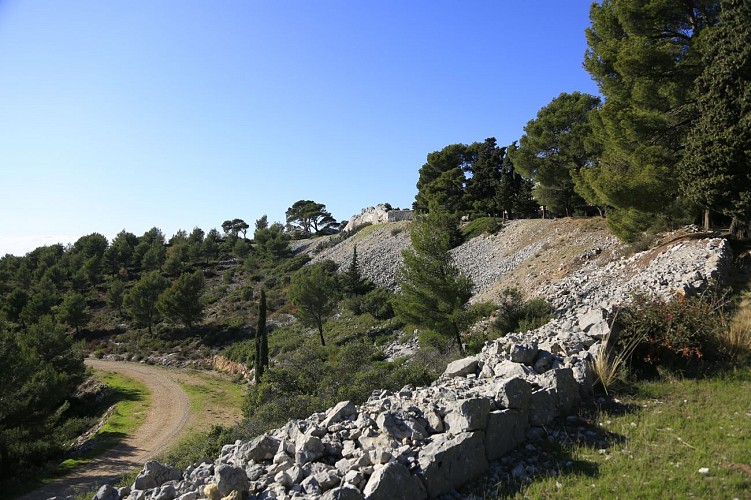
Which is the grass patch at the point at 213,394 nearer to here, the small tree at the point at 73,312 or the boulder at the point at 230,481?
the boulder at the point at 230,481

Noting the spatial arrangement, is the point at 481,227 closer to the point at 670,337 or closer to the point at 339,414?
the point at 670,337

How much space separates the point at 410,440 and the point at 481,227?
4063cm

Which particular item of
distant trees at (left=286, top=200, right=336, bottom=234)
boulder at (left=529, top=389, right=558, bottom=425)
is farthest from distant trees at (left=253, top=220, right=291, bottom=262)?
boulder at (left=529, top=389, right=558, bottom=425)

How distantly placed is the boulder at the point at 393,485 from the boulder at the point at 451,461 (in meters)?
0.17

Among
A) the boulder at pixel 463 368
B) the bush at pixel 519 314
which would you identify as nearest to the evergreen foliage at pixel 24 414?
the boulder at pixel 463 368

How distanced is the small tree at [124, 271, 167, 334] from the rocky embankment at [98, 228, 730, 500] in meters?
47.7

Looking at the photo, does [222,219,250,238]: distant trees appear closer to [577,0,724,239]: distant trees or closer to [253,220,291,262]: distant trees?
[253,220,291,262]: distant trees

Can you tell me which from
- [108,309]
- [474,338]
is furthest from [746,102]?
[108,309]

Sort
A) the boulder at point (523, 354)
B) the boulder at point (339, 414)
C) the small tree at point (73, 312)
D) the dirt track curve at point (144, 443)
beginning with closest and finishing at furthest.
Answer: the boulder at point (339, 414)
the boulder at point (523, 354)
the dirt track curve at point (144, 443)
the small tree at point (73, 312)

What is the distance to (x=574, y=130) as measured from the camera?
30844 mm

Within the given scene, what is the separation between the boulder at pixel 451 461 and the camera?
4.84m

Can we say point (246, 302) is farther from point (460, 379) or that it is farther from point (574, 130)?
point (460, 379)

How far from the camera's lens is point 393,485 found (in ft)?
14.8

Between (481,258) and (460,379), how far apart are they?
101 feet
